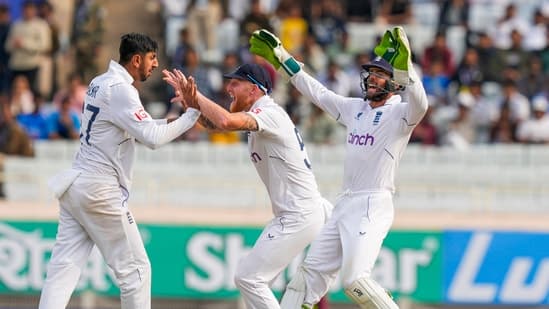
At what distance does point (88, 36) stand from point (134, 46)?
9.99 m

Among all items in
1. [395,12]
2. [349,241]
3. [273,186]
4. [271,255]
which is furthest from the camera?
[395,12]

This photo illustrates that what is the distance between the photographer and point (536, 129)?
760 inches

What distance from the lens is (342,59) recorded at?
2089 cm

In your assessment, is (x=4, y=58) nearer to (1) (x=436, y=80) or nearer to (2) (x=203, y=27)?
(2) (x=203, y=27)

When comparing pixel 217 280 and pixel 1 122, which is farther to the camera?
pixel 1 122

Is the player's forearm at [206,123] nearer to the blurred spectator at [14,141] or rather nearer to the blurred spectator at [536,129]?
the blurred spectator at [14,141]

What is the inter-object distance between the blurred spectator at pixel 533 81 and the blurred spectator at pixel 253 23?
10.7ft

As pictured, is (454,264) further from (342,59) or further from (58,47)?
(58,47)

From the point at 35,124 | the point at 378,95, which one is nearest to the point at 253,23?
the point at 35,124

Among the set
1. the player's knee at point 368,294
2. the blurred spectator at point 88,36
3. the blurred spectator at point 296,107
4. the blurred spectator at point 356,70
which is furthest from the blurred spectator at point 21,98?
the player's knee at point 368,294

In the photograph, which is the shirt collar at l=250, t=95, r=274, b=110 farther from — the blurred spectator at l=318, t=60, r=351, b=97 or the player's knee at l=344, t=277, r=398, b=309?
the blurred spectator at l=318, t=60, r=351, b=97

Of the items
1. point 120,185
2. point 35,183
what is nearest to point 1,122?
point 35,183

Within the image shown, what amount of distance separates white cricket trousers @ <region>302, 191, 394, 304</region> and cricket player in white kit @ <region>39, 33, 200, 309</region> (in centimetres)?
125

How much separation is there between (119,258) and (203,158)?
24.4ft
